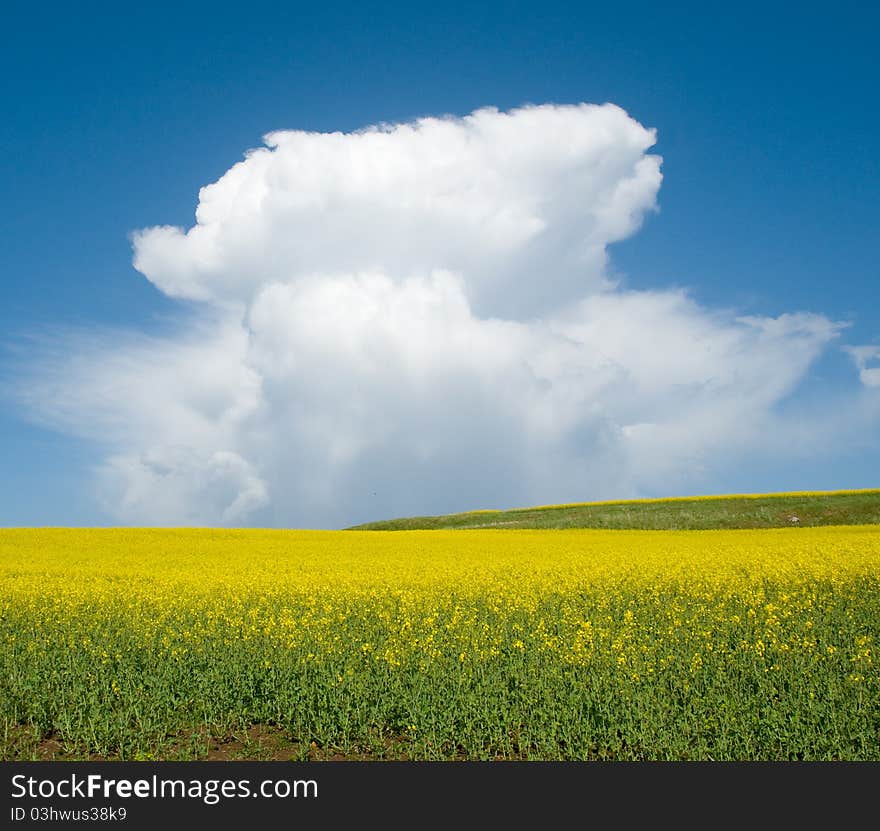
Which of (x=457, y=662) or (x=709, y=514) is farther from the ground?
(x=709, y=514)

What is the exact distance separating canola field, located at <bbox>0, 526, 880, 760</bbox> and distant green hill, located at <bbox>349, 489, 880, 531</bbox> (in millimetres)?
31134

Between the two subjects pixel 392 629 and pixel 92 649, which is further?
pixel 392 629

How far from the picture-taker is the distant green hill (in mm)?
48062

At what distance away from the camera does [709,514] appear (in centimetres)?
5056

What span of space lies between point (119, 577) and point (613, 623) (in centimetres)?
1349

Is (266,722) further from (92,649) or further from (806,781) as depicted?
(806,781)

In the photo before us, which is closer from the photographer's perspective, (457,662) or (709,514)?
(457,662)

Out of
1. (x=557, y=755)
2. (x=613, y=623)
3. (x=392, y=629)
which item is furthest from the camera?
(x=613, y=623)

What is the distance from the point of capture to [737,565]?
19.9 metres

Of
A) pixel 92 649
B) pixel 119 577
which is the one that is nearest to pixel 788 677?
pixel 92 649

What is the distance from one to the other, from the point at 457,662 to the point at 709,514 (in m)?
44.8

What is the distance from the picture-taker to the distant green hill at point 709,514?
158ft

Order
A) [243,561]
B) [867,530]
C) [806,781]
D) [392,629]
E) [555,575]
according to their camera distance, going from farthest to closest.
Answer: [867,530], [243,561], [555,575], [392,629], [806,781]

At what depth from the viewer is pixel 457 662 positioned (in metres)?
10.0
